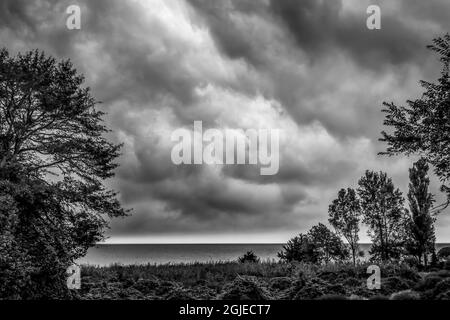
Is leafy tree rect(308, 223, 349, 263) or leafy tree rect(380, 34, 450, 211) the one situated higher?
leafy tree rect(380, 34, 450, 211)

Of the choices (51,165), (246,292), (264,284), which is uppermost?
(51,165)

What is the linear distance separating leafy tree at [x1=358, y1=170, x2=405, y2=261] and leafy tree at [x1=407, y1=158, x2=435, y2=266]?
4.88 feet

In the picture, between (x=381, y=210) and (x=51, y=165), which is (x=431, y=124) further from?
(x=381, y=210)

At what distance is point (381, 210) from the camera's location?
35.8 meters

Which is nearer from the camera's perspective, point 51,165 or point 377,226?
point 51,165

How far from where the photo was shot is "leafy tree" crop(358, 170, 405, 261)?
1396 inches

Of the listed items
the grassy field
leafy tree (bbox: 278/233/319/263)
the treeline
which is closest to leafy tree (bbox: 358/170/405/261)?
the treeline

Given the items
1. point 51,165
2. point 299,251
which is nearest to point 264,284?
point 51,165

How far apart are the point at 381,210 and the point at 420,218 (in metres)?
4.48

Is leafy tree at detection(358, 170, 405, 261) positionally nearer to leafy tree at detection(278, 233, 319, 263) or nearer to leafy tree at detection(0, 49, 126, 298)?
leafy tree at detection(278, 233, 319, 263)

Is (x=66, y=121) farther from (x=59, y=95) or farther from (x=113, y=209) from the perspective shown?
(x=113, y=209)

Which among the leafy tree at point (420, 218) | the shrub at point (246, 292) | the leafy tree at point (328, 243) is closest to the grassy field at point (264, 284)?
the shrub at point (246, 292)

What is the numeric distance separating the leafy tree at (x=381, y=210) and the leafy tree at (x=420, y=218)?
149 cm

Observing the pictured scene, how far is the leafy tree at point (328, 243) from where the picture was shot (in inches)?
1373
